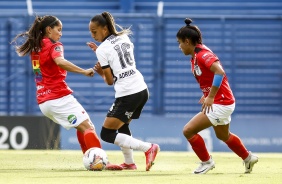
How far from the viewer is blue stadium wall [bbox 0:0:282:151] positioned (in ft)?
65.3

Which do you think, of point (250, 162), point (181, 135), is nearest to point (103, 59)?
point (250, 162)

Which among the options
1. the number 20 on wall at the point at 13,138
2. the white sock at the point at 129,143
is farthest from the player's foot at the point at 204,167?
the number 20 on wall at the point at 13,138

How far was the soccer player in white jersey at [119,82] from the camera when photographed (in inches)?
412

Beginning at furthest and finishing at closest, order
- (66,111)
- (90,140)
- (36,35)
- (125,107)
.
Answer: (36,35) < (66,111) < (90,140) < (125,107)

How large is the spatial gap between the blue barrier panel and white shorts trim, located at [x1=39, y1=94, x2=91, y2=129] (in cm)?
684

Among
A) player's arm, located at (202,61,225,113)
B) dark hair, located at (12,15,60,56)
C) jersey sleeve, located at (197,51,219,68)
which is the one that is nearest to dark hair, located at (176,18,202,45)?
jersey sleeve, located at (197,51,219,68)

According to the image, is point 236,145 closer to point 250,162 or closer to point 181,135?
point 250,162

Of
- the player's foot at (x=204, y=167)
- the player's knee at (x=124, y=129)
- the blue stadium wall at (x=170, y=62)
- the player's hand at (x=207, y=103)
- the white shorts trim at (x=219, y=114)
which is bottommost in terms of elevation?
the blue stadium wall at (x=170, y=62)

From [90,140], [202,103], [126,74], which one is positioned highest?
[126,74]

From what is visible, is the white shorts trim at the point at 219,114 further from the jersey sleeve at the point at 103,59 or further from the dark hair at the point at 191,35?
the jersey sleeve at the point at 103,59

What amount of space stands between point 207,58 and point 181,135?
812cm

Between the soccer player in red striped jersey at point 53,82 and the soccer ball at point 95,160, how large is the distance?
32 centimetres

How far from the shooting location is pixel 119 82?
10.5 metres

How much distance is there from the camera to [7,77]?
20.0 meters
